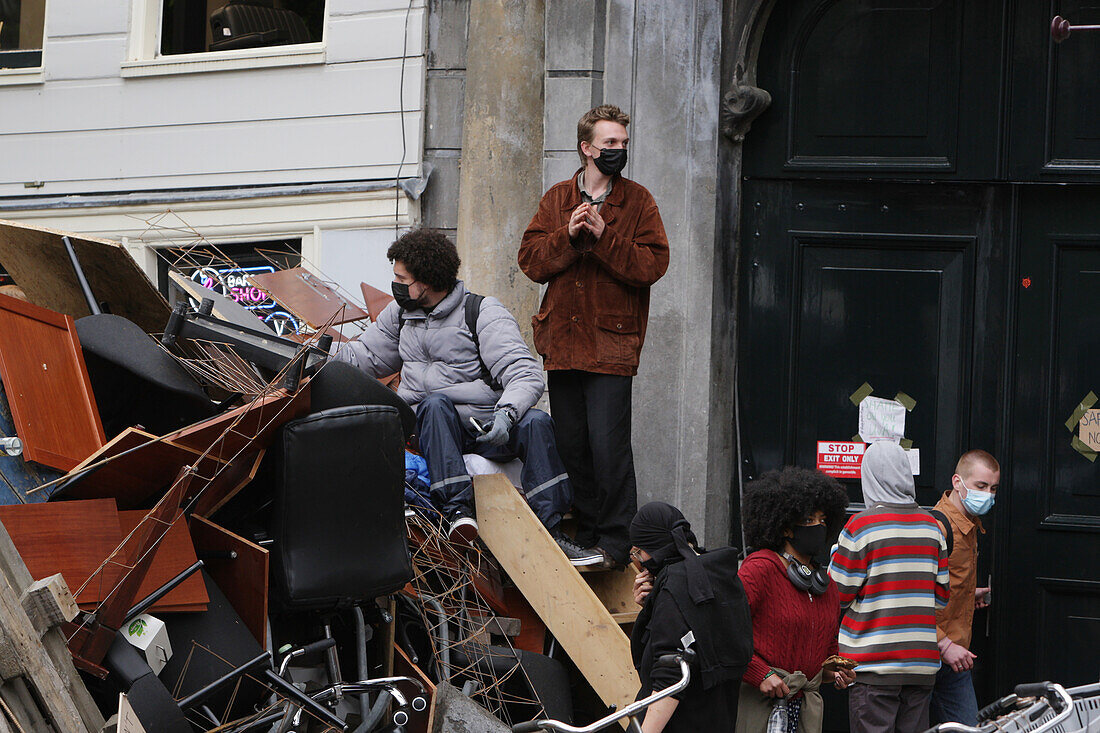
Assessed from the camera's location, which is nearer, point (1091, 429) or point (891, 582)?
point (891, 582)

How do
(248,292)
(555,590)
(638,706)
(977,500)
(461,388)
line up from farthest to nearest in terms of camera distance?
1. (248,292)
2. (461,388)
3. (977,500)
4. (555,590)
5. (638,706)

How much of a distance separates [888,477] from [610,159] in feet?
6.22

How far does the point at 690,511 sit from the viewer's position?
6910 millimetres

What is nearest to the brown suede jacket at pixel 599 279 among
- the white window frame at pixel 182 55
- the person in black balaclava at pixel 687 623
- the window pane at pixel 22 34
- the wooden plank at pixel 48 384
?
the person in black balaclava at pixel 687 623

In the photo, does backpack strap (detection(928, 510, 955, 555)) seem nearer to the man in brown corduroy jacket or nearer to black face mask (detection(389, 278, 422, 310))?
the man in brown corduroy jacket

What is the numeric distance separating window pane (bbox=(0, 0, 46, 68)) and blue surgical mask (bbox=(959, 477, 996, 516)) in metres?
7.38

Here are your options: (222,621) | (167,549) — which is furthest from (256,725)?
(167,549)

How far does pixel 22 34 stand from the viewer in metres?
9.40

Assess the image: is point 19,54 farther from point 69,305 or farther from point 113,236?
point 69,305

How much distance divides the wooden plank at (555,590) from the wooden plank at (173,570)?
1427mm

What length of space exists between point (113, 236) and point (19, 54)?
5.64 ft

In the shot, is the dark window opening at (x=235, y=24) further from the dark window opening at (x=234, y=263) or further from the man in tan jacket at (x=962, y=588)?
the man in tan jacket at (x=962, y=588)

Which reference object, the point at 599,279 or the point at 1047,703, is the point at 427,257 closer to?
the point at 599,279

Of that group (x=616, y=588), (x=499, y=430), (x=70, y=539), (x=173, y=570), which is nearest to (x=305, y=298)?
(x=499, y=430)
